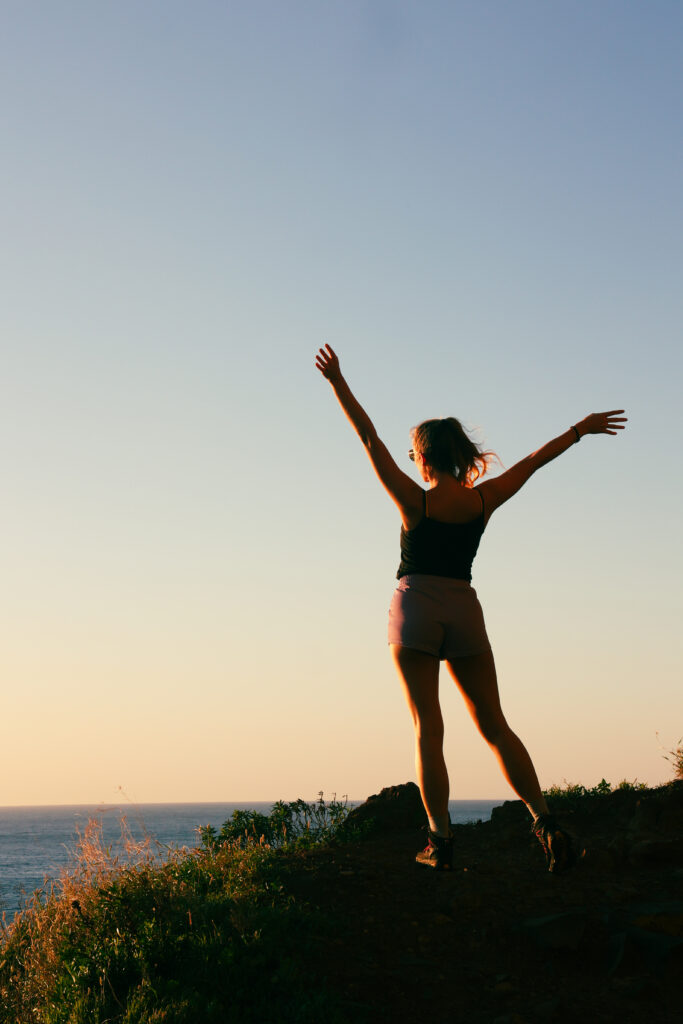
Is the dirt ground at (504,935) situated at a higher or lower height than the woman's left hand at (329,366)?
lower

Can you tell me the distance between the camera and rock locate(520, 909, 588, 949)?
19.9 ft

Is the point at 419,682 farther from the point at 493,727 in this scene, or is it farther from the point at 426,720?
the point at 493,727

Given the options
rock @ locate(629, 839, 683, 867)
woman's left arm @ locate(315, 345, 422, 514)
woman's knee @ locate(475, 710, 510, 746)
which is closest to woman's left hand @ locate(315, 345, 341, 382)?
woman's left arm @ locate(315, 345, 422, 514)

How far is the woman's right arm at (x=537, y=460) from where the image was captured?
20.3 feet

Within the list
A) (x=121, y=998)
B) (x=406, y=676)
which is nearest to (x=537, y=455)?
(x=406, y=676)

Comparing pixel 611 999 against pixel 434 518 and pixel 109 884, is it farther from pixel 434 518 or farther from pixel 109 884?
pixel 109 884

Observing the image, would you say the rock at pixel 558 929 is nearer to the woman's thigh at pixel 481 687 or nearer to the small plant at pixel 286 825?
the woman's thigh at pixel 481 687

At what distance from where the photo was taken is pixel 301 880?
23.9 ft

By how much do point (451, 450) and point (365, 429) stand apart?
75 cm

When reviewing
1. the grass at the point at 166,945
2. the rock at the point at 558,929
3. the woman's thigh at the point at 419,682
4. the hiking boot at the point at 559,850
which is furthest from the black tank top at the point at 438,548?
the grass at the point at 166,945

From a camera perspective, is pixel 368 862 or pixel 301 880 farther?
pixel 368 862

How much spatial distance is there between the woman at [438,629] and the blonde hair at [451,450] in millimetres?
189

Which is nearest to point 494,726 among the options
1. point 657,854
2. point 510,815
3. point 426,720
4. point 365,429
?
point 426,720

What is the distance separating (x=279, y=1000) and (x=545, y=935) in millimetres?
1830
